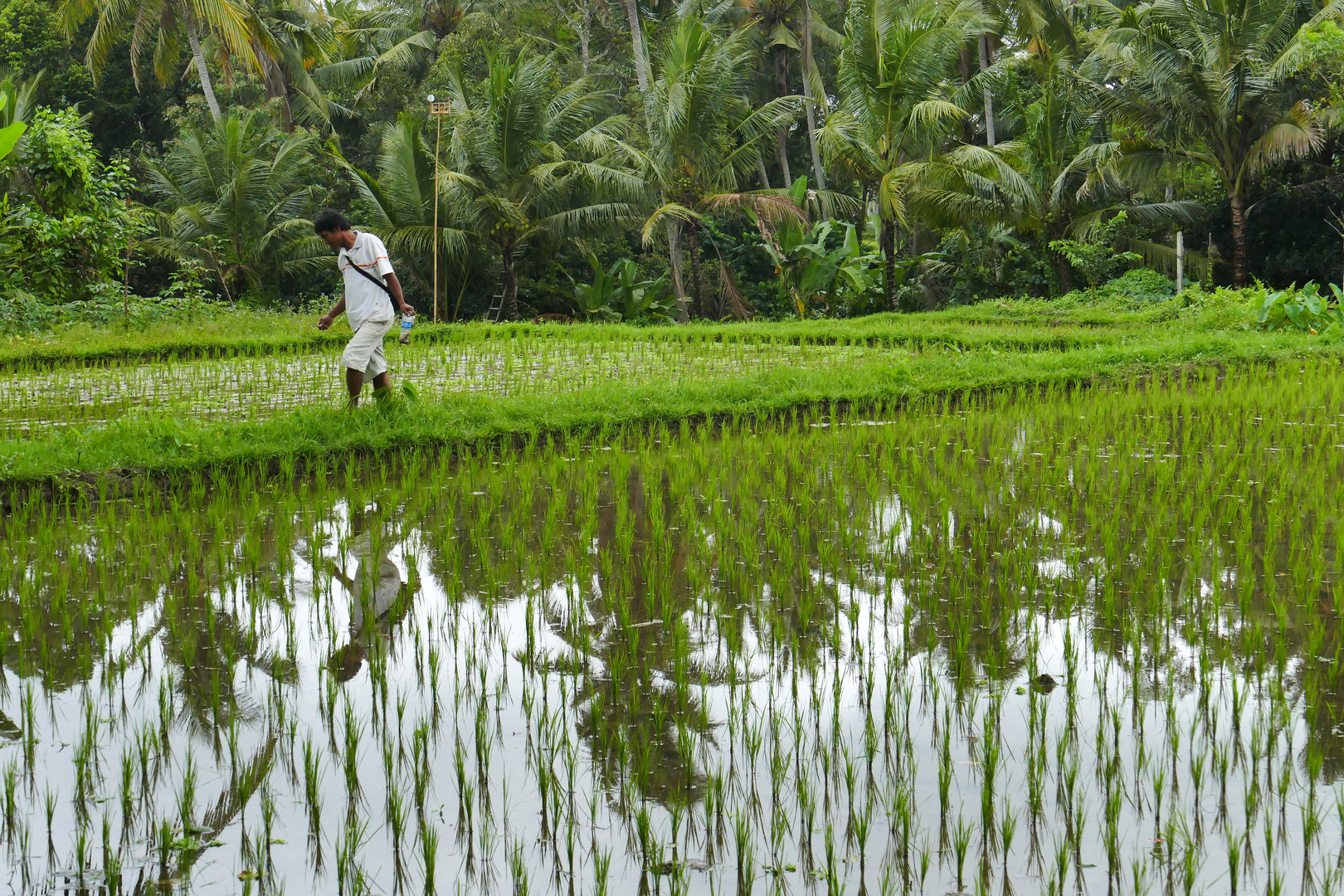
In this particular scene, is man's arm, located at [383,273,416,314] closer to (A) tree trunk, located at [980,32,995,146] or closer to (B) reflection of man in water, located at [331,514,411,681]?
(B) reflection of man in water, located at [331,514,411,681]

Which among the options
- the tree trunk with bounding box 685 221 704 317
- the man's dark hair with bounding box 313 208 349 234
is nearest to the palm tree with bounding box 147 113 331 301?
the tree trunk with bounding box 685 221 704 317

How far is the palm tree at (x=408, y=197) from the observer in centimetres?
1557

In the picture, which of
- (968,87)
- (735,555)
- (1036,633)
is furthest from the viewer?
(968,87)

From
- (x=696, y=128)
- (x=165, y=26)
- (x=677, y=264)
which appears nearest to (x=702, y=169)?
(x=696, y=128)

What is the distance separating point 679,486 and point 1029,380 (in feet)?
12.8

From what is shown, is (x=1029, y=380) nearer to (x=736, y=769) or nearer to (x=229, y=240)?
(x=736, y=769)

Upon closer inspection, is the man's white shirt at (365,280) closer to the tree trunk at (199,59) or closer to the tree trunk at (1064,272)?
the tree trunk at (199,59)

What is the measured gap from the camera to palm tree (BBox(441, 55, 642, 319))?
15125mm

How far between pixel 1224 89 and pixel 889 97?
13.0 feet

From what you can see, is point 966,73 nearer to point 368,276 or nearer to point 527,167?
point 527,167

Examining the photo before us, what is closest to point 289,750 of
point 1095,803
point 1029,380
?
point 1095,803

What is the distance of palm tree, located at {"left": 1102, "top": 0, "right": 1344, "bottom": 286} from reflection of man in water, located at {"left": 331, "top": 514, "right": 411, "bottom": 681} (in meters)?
12.9

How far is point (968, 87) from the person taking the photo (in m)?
17.5

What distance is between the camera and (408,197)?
51.6 feet
